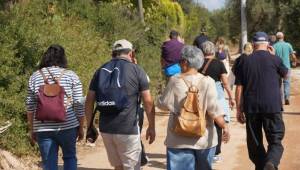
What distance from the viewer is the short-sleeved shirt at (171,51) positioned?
11.1 metres

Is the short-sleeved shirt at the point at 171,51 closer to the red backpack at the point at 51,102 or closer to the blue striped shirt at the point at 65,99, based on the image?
the blue striped shirt at the point at 65,99

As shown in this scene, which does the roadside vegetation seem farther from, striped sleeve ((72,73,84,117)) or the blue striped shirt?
striped sleeve ((72,73,84,117))

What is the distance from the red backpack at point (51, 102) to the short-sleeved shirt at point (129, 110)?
387mm

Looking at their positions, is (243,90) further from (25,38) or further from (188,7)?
(188,7)

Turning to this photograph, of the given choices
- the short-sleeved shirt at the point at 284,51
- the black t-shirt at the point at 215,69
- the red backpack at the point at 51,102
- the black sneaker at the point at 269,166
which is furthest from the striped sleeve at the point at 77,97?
the short-sleeved shirt at the point at 284,51

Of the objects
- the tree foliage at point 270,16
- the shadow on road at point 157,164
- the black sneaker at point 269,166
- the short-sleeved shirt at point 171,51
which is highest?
the tree foliage at point 270,16

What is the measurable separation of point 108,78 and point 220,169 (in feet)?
10.8

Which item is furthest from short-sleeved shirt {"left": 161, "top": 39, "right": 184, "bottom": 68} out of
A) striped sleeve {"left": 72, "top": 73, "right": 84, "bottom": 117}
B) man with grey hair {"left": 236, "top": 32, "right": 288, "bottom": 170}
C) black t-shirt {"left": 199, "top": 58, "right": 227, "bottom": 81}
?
striped sleeve {"left": 72, "top": 73, "right": 84, "bottom": 117}

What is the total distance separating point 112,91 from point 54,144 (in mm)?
944

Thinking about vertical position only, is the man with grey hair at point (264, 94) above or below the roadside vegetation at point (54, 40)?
below

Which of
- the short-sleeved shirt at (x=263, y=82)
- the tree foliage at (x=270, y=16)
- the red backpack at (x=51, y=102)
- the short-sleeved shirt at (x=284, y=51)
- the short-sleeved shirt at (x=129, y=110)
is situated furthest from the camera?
the tree foliage at (x=270, y=16)

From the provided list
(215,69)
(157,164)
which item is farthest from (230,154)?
(215,69)

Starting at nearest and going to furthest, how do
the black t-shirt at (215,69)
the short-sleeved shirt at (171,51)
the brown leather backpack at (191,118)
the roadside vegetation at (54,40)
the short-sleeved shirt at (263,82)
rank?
the brown leather backpack at (191,118) < the short-sleeved shirt at (263,82) < the black t-shirt at (215,69) < the roadside vegetation at (54,40) < the short-sleeved shirt at (171,51)

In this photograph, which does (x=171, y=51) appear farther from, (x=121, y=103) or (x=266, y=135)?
(x=121, y=103)
